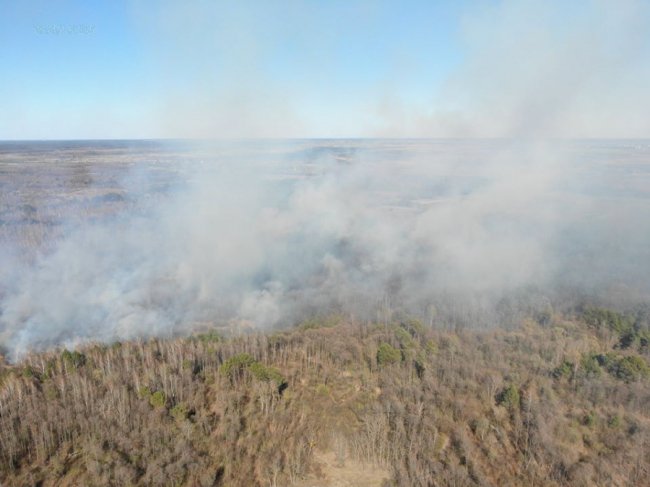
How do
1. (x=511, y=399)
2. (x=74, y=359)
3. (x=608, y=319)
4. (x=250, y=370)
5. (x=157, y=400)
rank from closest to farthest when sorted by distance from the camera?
(x=157, y=400) < (x=511, y=399) < (x=250, y=370) < (x=74, y=359) < (x=608, y=319)

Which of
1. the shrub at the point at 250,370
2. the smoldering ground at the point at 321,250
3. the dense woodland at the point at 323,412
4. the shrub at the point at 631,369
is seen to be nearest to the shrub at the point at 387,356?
the dense woodland at the point at 323,412

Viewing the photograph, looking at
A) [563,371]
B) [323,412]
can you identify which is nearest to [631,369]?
[563,371]

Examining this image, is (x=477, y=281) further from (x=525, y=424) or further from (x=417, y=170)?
(x=417, y=170)

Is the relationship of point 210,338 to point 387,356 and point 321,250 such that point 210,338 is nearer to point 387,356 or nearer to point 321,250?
point 387,356

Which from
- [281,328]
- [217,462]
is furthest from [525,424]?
[281,328]

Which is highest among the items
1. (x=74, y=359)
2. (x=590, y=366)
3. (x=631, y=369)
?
(x=74, y=359)

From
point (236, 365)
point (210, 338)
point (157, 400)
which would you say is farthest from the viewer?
point (210, 338)

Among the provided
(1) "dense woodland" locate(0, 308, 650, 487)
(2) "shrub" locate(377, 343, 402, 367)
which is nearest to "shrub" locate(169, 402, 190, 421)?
(1) "dense woodland" locate(0, 308, 650, 487)
